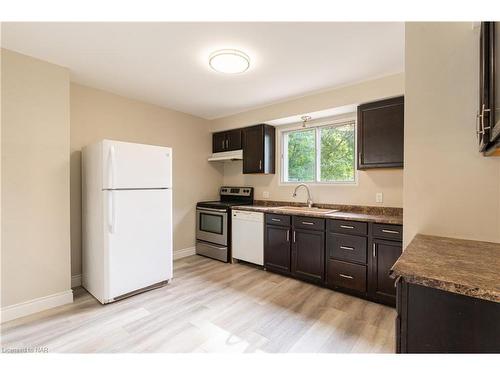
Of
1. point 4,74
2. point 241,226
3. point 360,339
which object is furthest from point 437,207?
point 4,74

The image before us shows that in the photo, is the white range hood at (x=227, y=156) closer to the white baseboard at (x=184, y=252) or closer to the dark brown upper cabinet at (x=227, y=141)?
the dark brown upper cabinet at (x=227, y=141)

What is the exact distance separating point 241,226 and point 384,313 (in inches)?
81.1

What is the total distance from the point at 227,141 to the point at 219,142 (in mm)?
212

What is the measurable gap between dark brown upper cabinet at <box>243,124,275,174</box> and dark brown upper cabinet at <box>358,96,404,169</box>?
1.43m

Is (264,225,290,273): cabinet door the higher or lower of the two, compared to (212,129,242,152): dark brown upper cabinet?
lower

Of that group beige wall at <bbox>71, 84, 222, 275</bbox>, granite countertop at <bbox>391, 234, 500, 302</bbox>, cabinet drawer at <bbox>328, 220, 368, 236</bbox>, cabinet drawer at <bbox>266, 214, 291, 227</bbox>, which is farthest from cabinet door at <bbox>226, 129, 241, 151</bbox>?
granite countertop at <bbox>391, 234, 500, 302</bbox>

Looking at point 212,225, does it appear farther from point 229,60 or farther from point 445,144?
point 445,144

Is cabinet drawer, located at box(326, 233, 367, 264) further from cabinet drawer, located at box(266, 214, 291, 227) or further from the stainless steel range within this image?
the stainless steel range

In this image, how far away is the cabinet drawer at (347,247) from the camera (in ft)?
8.37

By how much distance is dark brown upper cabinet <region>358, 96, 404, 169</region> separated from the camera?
254 centimetres

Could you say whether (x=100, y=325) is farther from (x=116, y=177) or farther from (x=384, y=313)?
(x=384, y=313)

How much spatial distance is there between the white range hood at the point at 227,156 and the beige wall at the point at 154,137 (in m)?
0.17

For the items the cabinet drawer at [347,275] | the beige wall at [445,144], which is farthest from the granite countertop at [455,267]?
the cabinet drawer at [347,275]

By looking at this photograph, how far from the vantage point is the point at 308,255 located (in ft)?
9.71
